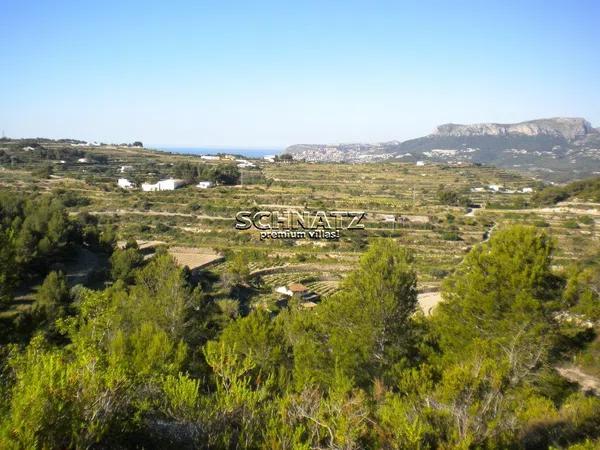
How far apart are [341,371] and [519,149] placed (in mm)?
171292

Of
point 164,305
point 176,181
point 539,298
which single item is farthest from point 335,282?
point 176,181

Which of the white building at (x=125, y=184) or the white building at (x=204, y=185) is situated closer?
the white building at (x=125, y=184)

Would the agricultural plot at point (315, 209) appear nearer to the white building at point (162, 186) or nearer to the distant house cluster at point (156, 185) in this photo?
the distant house cluster at point (156, 185)

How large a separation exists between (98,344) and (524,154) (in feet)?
533

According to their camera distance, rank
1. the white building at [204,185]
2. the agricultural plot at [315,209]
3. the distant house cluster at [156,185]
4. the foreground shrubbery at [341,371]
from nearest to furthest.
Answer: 1. the foreground shrubbery at [341,371]
2. the agricultural plot at [315,209]
3. the distant house cluster at [156,185]
4. the white building at [204,185]

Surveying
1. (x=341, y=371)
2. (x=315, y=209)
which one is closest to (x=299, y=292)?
(x=341, y=371)

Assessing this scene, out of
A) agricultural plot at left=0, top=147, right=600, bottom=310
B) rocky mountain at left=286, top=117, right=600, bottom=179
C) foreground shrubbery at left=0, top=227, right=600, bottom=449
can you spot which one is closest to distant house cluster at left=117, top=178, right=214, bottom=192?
agricultural plot at left=0, top=147, right=600, bottom=310

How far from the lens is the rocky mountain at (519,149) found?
129500mm

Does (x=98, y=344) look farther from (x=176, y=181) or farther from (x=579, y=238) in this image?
(x=176, y=181)

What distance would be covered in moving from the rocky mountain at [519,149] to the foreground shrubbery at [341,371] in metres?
102

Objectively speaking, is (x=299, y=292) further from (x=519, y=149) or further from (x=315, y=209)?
(x=519, y=149)

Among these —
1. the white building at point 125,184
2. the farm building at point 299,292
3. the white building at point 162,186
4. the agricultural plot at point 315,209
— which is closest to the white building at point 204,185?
the agricultural plot at point 315,209

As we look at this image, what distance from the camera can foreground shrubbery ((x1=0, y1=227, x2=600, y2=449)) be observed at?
183 inches

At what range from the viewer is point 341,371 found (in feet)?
28.6
